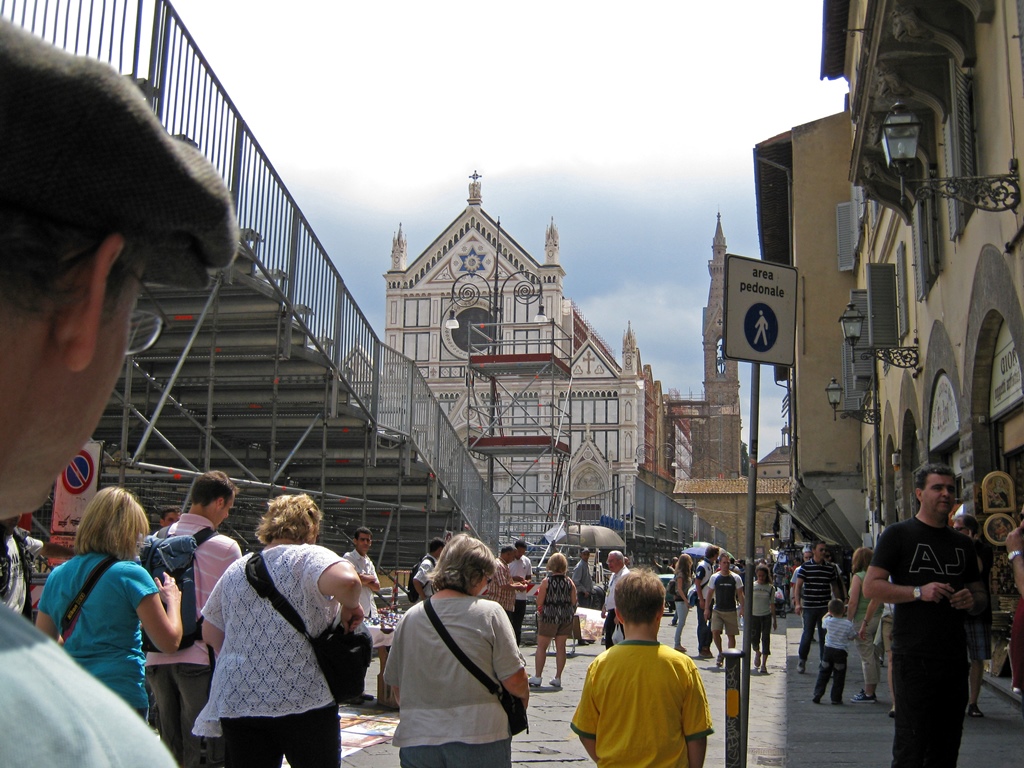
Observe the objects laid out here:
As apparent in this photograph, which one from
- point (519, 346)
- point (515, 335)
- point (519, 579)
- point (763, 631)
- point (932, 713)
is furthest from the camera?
point (519, 346)

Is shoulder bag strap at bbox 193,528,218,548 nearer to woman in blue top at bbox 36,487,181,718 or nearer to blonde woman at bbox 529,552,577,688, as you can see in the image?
woman in blue top at bbox 36,487,181,718

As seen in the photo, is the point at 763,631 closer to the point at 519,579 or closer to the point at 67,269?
the point at 519,579

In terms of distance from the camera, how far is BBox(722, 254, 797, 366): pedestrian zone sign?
19.5 feet

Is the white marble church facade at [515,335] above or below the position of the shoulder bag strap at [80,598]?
above

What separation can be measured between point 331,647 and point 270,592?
1.04 feet

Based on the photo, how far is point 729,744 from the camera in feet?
16.9

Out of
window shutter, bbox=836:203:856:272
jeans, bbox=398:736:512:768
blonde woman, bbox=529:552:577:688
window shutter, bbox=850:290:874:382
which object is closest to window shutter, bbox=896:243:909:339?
window shutter, bbox=850:290:874:382

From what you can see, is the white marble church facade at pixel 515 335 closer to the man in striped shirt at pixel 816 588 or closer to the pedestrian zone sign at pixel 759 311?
the man in striped shirt at pixel 816 588

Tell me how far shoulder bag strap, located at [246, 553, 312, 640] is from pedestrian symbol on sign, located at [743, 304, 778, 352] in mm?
2785

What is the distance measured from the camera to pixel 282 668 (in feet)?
14.4

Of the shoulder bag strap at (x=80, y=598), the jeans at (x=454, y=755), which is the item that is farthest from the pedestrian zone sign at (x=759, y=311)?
the shoulder bag strap at (x=80, y=598)

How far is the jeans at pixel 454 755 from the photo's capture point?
444 cm

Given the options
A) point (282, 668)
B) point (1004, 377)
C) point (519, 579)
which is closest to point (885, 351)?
point (1004, 377)

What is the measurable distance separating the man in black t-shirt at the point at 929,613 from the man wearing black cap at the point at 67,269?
479cm
